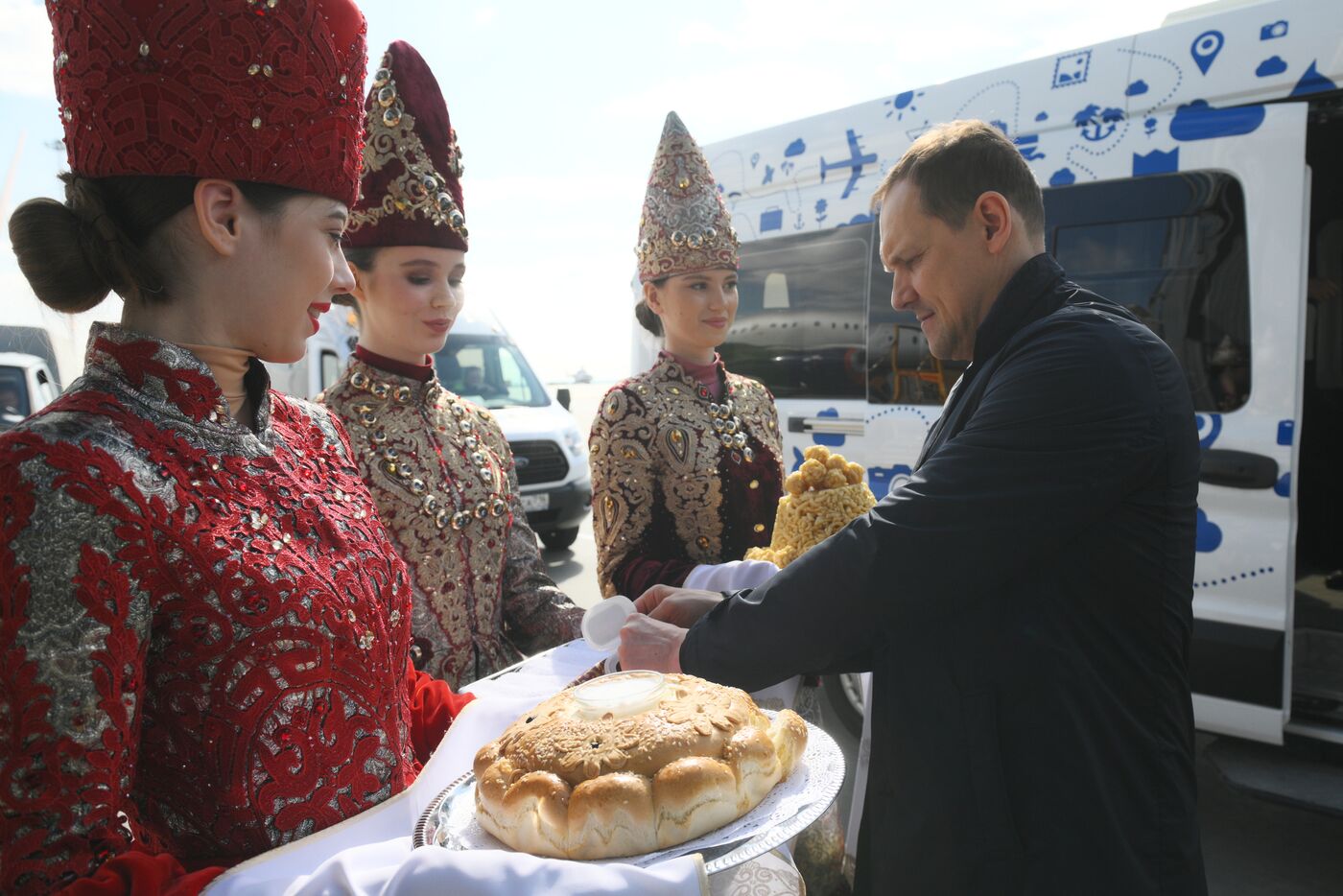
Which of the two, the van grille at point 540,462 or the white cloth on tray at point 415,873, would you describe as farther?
the van grille at point 540,462

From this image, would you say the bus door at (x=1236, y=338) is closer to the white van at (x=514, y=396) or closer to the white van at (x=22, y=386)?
the white van at (x=22, y=386)

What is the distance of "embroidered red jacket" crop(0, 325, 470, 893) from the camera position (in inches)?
38.0

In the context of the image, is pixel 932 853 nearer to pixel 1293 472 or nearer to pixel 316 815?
pixel 316 815

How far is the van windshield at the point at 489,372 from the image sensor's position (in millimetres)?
9828

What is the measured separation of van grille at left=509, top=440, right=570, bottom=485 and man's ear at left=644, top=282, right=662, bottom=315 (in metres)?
6.22

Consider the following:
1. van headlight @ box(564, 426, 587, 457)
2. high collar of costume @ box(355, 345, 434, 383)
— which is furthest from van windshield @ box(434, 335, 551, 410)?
high collar of costume @ box(355, 345, 434, 383)

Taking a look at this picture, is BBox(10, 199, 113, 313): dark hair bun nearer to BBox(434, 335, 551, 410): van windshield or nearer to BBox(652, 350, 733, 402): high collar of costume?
BBox(652, 350, 733, 402): high collar of costume

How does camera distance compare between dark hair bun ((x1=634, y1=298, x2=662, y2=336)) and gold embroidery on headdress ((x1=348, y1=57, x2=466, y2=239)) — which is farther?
dark hair bun ((x1=634, y1=298, x2=662, y2=336))

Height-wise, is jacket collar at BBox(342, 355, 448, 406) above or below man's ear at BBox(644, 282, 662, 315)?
below

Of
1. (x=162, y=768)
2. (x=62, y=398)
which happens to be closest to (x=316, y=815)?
(x=162, y=768)

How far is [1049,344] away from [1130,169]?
8.44ft

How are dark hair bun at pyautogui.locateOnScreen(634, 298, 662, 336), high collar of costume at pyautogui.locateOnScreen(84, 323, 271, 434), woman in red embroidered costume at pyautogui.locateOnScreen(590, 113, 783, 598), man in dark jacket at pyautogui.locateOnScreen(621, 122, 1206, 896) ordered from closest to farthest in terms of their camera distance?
high collar of costume at pyautogui.locateOnScreen(84, 323, 271, 434) < man in dark jacket at pyautogui.locateOnScreen(621, 122, 1206, 896) < woman in red embroidered costume at pyautogui.locateOnScreen(590, 113, 783, 598) < dark hair bun at pyautogui.locateOnScreen(634, 298, 662, 336)

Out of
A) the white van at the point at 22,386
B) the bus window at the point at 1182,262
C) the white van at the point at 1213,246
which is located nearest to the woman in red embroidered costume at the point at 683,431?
the bus window at the point at 1182,262

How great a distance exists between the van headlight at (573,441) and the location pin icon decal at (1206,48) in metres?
7.09
